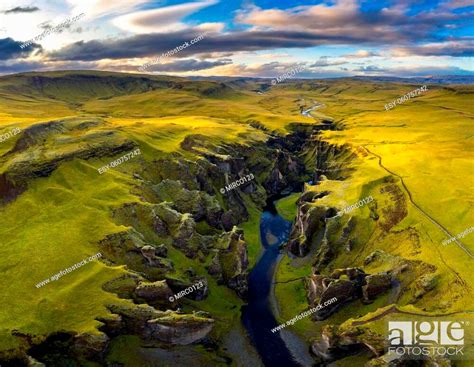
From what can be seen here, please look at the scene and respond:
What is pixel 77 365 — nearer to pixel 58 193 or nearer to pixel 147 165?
pixel 58 193

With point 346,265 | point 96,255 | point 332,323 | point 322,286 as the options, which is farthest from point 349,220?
point 96,255

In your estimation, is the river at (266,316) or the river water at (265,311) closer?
the river at (266,316)

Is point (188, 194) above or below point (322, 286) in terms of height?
above

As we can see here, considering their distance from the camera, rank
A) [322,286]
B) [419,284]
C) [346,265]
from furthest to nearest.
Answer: [346,265] → [322,286] → [419,284]

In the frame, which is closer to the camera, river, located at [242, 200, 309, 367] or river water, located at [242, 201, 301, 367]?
river, located at [242, 200, 309, 367]

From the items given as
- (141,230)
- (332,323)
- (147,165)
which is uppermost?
(147,165)
